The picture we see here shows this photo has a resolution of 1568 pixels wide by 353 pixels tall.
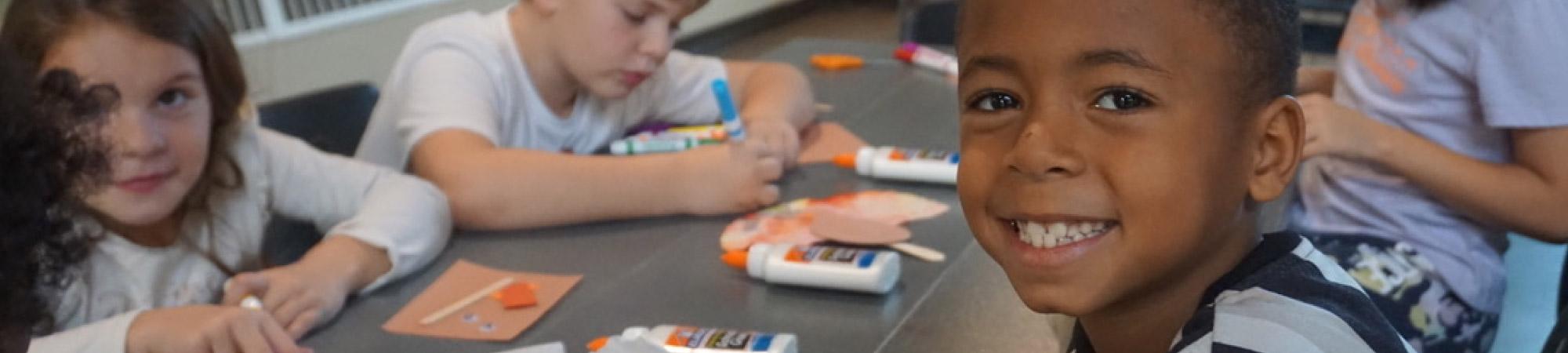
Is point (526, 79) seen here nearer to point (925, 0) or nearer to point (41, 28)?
point (41, 28)

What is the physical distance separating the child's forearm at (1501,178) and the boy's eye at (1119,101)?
66 cm

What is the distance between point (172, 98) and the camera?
3.68ft

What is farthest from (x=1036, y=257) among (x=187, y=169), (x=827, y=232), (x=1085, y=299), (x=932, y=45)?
(x=932, y=45)

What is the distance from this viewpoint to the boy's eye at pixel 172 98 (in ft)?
3.64

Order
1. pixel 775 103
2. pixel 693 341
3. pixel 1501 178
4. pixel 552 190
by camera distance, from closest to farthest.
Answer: pixel 693 341, pixel 1501 178, pixel 552 190, pixel 775 103

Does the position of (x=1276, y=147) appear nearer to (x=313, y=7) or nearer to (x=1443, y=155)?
(x=1443, y=155)

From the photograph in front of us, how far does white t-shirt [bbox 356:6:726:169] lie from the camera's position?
1.35 m

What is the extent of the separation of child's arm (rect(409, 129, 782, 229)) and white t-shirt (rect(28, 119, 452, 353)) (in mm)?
39

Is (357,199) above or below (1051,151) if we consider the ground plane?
below

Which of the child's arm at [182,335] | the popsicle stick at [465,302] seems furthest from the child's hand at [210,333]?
the popsicle stick at [465,302]

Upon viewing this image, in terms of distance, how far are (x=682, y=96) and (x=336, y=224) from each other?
0.53 m

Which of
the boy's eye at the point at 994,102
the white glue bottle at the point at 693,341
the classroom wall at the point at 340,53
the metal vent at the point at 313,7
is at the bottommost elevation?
the classroom wall at the point at 340,53

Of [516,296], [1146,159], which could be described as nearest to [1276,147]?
[1146,159]

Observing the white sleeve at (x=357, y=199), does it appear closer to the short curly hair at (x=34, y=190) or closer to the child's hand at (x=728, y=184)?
the child's hand at (x=728, y=184)
